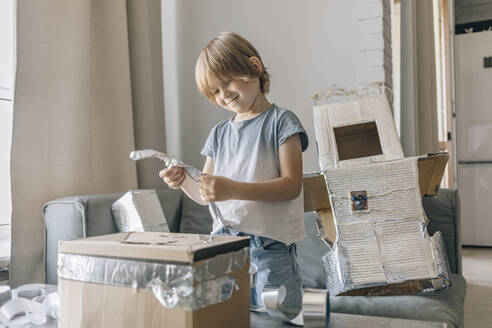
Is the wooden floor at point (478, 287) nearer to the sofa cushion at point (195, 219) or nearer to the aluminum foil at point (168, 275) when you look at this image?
the sofa cushion at point (195, 219)

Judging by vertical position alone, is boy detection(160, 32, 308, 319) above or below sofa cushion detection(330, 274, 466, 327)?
above

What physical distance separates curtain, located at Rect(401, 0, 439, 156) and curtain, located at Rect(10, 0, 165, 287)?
4.51 feet

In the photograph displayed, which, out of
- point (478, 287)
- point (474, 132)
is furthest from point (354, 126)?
point (474, 132)

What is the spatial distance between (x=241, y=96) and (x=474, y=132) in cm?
343

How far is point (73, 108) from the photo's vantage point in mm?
1663

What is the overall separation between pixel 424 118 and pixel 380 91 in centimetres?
99

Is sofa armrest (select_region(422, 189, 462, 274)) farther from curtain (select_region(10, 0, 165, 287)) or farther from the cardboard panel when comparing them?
curtain (select_region(10, 0, 165, 287))

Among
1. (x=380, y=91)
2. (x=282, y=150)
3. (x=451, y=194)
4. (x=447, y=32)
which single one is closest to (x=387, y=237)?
(x=451, y=194)

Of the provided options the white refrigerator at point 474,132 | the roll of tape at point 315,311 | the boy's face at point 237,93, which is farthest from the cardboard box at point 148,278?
the white refrigerator at point 474,132

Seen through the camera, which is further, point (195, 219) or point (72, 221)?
point (195, 219)

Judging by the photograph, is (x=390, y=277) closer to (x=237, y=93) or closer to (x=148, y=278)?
(x=237, y=93)

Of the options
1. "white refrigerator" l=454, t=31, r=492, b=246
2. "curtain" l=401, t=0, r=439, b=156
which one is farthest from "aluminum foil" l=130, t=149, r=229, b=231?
"white refrigerator" l=454, t=31, r=492, b=246

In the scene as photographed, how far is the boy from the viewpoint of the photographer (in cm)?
86

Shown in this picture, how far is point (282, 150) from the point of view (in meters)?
0.89
